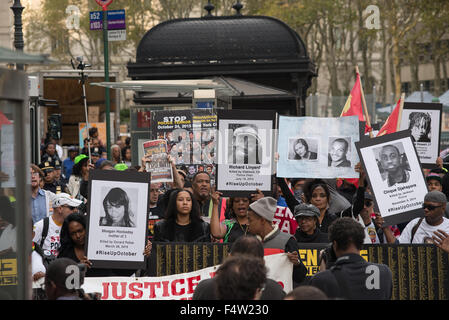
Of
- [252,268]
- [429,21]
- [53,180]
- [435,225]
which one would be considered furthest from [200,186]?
[429,21]

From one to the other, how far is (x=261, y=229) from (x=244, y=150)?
2128mm

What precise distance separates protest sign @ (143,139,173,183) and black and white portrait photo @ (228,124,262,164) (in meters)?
0.95

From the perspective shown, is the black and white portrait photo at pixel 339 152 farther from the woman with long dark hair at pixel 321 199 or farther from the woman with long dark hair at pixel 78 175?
the woman with long dark hair at pixel 78 175

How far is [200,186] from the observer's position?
1080cm

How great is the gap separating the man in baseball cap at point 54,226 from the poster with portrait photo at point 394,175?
2.86 metres

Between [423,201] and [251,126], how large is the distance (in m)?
1.85

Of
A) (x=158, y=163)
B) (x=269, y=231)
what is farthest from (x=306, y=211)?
(x=158, y=163)

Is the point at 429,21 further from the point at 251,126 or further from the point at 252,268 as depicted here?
the point at 252,268

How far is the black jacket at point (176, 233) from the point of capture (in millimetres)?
9227

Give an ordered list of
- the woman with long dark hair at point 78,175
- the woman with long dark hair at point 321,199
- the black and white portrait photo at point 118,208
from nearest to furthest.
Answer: the black and white portrait photo at point 118,208 → the woman with long dark hair at point 321,199 → the woman with long dark hair at point 78,175

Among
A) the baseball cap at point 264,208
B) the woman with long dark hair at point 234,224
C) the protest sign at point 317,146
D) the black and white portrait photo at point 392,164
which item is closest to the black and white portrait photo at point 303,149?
the protest sign at point 317,146

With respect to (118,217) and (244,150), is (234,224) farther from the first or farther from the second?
(118,217)

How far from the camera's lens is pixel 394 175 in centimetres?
951
